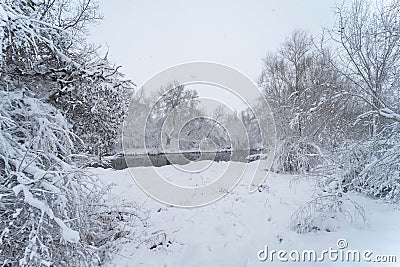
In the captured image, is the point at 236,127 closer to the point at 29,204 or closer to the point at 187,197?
the point at 187,197

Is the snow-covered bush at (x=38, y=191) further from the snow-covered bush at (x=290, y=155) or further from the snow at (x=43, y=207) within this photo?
the snow-covered bush at (x=290, y=155)

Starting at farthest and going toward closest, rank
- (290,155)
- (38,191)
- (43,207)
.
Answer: (290,155)
(38,191)
(43,207)

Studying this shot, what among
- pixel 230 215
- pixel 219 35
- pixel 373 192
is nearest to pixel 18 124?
pixel 230 215

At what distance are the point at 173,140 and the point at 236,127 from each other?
198 cm

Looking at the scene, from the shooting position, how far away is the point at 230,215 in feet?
15.9

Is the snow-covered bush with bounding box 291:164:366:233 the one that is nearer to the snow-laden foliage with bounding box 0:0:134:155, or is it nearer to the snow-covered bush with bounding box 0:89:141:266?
the snow-covered bush with bounding box 0:89:141:266

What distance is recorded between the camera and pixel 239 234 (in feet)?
13.5

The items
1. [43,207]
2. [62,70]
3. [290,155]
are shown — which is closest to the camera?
[43,207]

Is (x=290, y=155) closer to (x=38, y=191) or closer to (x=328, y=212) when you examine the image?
(x=328, y=212)

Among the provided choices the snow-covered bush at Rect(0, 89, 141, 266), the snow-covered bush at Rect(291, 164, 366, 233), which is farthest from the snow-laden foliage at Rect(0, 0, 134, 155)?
the snow-covered bush at Rect(291, 164, 366, 233)

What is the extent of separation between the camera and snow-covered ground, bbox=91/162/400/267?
10.6 ft

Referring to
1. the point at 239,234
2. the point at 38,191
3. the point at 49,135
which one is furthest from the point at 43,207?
the point at 239,234

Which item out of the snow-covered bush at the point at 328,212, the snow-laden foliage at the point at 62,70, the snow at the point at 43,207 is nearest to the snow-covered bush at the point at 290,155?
the snow-covered bush at the point at 328,212

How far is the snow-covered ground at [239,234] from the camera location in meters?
3.23
